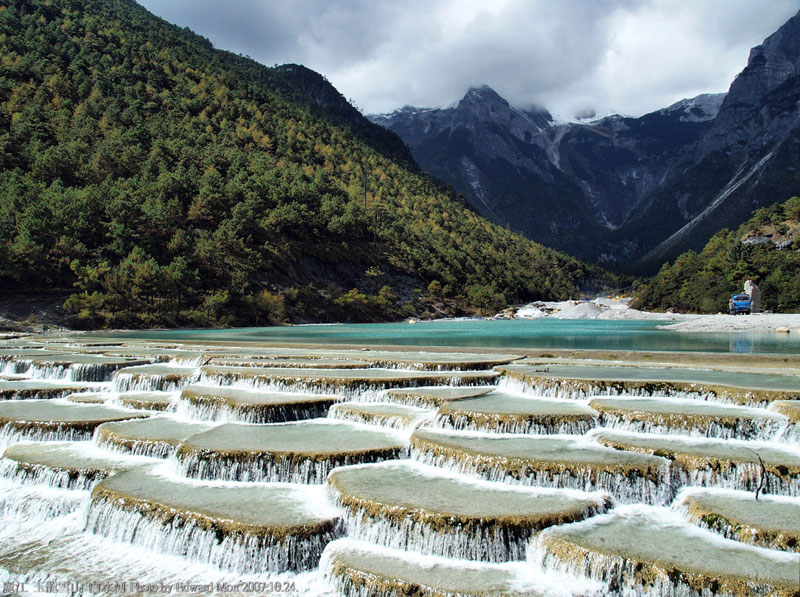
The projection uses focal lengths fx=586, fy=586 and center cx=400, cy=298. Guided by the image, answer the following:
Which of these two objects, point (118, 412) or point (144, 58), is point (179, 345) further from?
point (144, 58)

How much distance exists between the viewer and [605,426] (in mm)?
15562

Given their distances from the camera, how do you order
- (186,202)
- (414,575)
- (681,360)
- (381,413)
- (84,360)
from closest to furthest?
1. (414,575)
2. (381,413)
3. (681,360)
4. (84,360)
5. (186,202)

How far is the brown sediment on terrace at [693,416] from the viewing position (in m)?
14.0

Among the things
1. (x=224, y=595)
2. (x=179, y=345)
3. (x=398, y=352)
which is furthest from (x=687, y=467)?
(x=179, y=345)

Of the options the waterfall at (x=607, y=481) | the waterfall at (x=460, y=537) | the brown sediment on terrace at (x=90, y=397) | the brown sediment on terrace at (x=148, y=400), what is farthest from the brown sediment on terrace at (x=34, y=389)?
the waterfall at (x=607, y=481)

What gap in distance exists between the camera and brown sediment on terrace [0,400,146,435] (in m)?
16.7

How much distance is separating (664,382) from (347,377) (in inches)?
422

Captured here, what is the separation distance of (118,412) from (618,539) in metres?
15.8

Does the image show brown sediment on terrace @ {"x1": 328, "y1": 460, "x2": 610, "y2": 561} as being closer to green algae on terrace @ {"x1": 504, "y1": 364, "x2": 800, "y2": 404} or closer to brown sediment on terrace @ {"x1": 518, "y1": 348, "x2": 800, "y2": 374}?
green algae on terrace @ {"x1": 504, "y1": 364, "x2": 800, "y2": 404}

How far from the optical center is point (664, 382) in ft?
62.1

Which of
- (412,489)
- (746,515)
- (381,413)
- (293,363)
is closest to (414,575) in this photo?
(412,489)

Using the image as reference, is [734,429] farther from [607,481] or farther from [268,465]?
[268,465]

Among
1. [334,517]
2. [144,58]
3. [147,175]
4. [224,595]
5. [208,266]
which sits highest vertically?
[144,58]

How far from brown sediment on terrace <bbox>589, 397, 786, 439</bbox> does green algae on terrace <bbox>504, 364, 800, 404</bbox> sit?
0.61 meters
